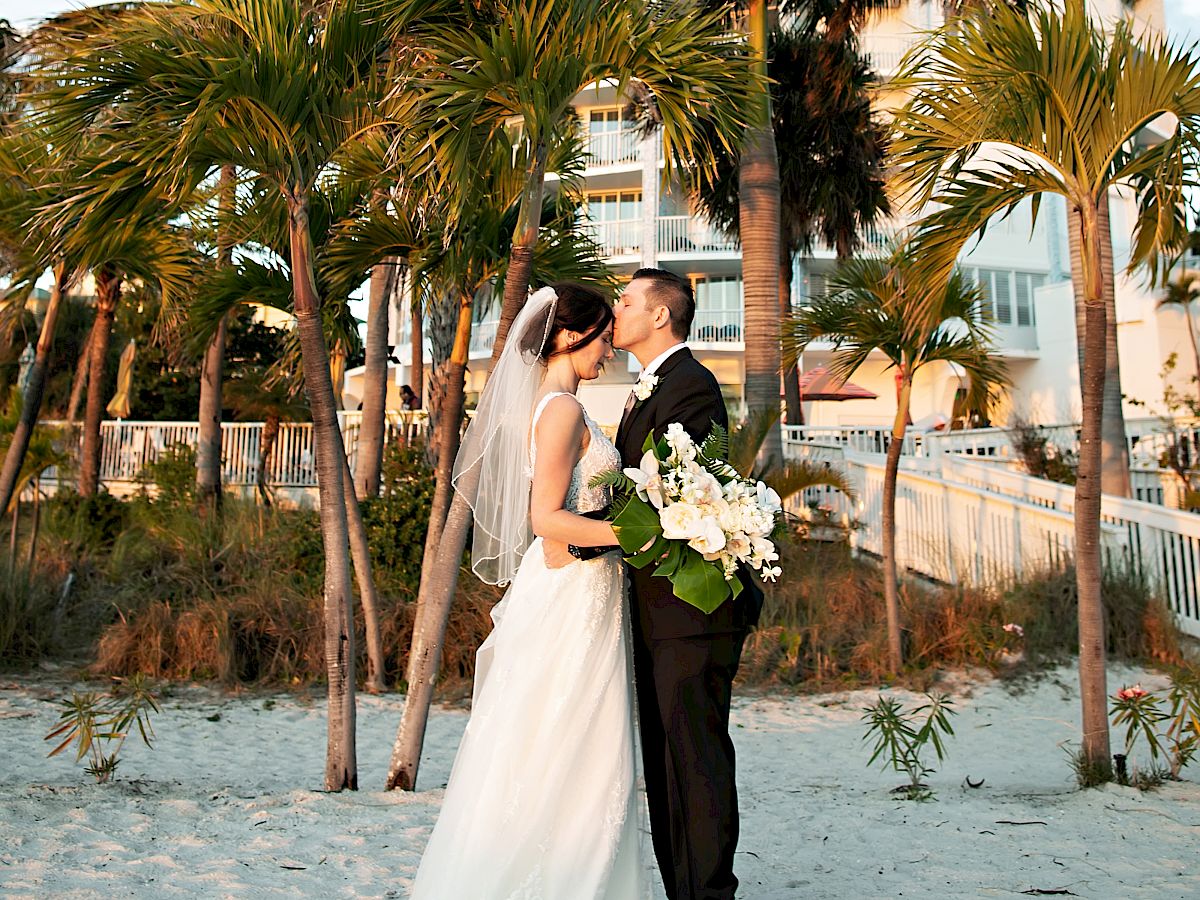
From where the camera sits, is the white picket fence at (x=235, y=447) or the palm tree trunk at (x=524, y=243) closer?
the palm tree trunk at (x=524, y=243)

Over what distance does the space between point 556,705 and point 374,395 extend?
10092 mm

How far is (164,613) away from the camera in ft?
33.9

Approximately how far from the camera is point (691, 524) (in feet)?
11.1

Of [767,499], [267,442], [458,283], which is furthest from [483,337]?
[767,499]

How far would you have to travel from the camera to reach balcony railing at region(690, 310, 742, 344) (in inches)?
1292

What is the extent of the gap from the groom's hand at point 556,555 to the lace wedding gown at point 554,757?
3cm

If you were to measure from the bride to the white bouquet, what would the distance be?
0.17 metres

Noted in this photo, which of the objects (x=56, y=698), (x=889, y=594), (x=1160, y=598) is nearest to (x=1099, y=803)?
(x=889, y=594)

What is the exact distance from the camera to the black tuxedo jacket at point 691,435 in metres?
3.72

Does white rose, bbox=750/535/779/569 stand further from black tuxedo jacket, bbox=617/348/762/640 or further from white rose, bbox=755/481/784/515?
black tuxedo jacket, bbox=617/348/762/640

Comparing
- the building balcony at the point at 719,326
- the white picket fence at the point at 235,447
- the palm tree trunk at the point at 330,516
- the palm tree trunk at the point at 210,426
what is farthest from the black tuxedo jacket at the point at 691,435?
the building balcony at the point at 719,326

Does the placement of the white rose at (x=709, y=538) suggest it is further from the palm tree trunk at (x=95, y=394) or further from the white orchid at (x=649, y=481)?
the palm tree trunk at (x=95, y=394)

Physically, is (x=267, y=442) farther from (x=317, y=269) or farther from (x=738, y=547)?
(x=738, y=547)

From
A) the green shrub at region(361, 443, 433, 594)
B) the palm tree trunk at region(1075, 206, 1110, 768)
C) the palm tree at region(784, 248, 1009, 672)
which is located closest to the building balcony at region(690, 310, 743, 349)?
the green shrub at region(361, 443, 433, 594)
